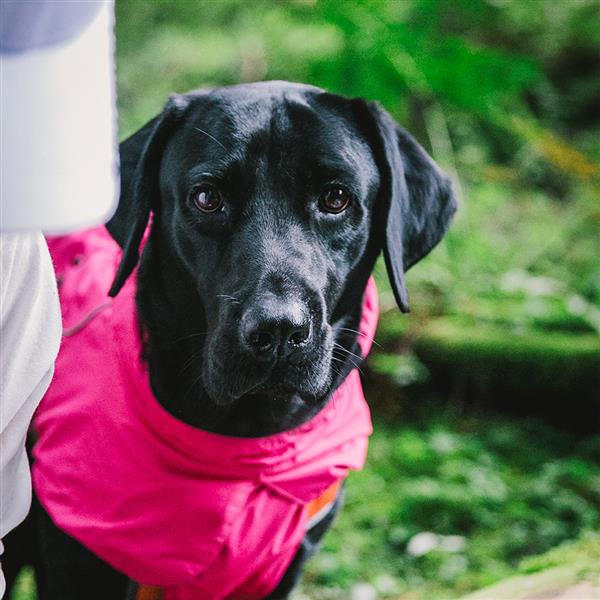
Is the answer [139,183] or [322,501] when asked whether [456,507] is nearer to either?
[322,501]

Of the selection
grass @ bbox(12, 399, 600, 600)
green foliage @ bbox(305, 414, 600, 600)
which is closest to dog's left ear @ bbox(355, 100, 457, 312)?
grass @ bbox(12, 399, 600, 600)

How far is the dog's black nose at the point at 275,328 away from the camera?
1.92 metres

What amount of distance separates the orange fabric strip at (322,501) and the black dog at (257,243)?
0.12 m

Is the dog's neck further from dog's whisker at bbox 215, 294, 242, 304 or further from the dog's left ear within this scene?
the dog's left ear

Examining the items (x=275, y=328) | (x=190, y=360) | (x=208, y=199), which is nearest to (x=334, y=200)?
(x=208, y=199)

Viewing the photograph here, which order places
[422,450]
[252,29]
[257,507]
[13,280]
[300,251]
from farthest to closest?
[252,29] → [422,450] → [257,507] → [300,251] → [13,280]

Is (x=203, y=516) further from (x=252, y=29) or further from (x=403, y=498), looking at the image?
(x=252, y=29)

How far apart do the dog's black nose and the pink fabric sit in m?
0.37

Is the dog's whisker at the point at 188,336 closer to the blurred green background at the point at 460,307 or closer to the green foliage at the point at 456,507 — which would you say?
the blurred green background at the point at 460,307

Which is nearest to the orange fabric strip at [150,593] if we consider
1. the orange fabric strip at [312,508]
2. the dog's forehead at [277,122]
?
the orange fabric strip at [312,508]

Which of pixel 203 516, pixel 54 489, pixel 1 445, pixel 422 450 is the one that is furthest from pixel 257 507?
pixel 422 450

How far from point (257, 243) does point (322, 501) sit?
0.76 meters

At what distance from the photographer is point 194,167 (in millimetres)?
2166

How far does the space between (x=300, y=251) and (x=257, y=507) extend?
0.64 m
